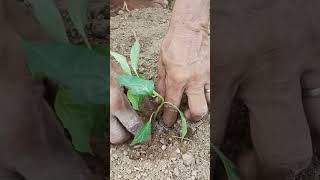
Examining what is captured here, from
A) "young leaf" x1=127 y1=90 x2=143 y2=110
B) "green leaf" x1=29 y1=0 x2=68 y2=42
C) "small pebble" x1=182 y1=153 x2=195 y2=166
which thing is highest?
"green leaf" x1=29 y1=0 x2=68 y2=42

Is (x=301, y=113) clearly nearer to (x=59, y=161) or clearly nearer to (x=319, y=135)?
(x=319, y=135)

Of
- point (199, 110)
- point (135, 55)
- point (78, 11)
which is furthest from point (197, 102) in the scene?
point (78, 11)

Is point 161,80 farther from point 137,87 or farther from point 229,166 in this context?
point 229,166

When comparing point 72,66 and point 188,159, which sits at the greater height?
point 72,66

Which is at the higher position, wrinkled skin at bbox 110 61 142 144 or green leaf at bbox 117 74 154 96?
green leaf at bbox 117 74 154 96

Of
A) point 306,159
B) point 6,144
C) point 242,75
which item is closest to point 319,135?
point 306,159

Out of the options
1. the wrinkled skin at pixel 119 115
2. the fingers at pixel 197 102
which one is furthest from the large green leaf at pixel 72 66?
the fingers at pixel 197 102

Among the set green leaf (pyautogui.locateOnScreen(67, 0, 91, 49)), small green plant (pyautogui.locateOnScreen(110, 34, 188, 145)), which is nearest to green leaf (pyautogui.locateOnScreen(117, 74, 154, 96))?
small green plant (pyautogui.locateOnScreen(110, 34, 188, 145))

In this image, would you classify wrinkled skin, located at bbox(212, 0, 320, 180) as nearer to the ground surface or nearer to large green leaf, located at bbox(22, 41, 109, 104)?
the ground surface
